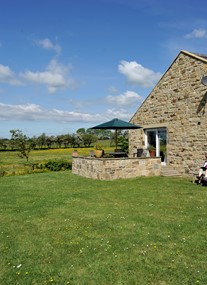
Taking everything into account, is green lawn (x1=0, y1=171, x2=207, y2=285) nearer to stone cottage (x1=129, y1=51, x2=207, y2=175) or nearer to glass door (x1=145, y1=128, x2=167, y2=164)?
stone cottage (x1=129, y1=51, x2=207, y2=175)

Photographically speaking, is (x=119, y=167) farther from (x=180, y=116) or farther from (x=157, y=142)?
(x=180, y=116)

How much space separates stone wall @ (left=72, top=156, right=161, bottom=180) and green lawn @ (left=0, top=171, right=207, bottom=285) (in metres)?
3.25

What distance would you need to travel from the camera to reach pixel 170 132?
49.1 ft

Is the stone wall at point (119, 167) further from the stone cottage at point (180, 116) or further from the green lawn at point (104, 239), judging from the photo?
the green lawn at point (104, 239)

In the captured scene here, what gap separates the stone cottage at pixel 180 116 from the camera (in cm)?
1309

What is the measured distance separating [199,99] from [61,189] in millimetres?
8212

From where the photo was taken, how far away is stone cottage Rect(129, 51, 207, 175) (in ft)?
Answer: 43.0

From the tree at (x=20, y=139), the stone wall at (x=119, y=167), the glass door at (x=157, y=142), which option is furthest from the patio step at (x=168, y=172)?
the tree at (x=20, y=139)

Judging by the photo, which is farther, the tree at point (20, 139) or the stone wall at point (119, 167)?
the tree at point (20, 139)

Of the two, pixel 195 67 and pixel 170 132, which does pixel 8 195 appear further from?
pixel 195 67

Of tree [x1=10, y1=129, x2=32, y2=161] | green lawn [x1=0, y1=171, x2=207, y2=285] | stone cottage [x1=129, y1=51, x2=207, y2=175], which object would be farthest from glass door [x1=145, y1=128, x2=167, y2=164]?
tree [x1=10, y1=129, x2=32, y2=161]

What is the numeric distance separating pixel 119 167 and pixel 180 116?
14.7 feet

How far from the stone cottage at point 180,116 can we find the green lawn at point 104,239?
4.00 meters

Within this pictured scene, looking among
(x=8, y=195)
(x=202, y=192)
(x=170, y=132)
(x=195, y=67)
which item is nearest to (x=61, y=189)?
(x=8, y=195)
